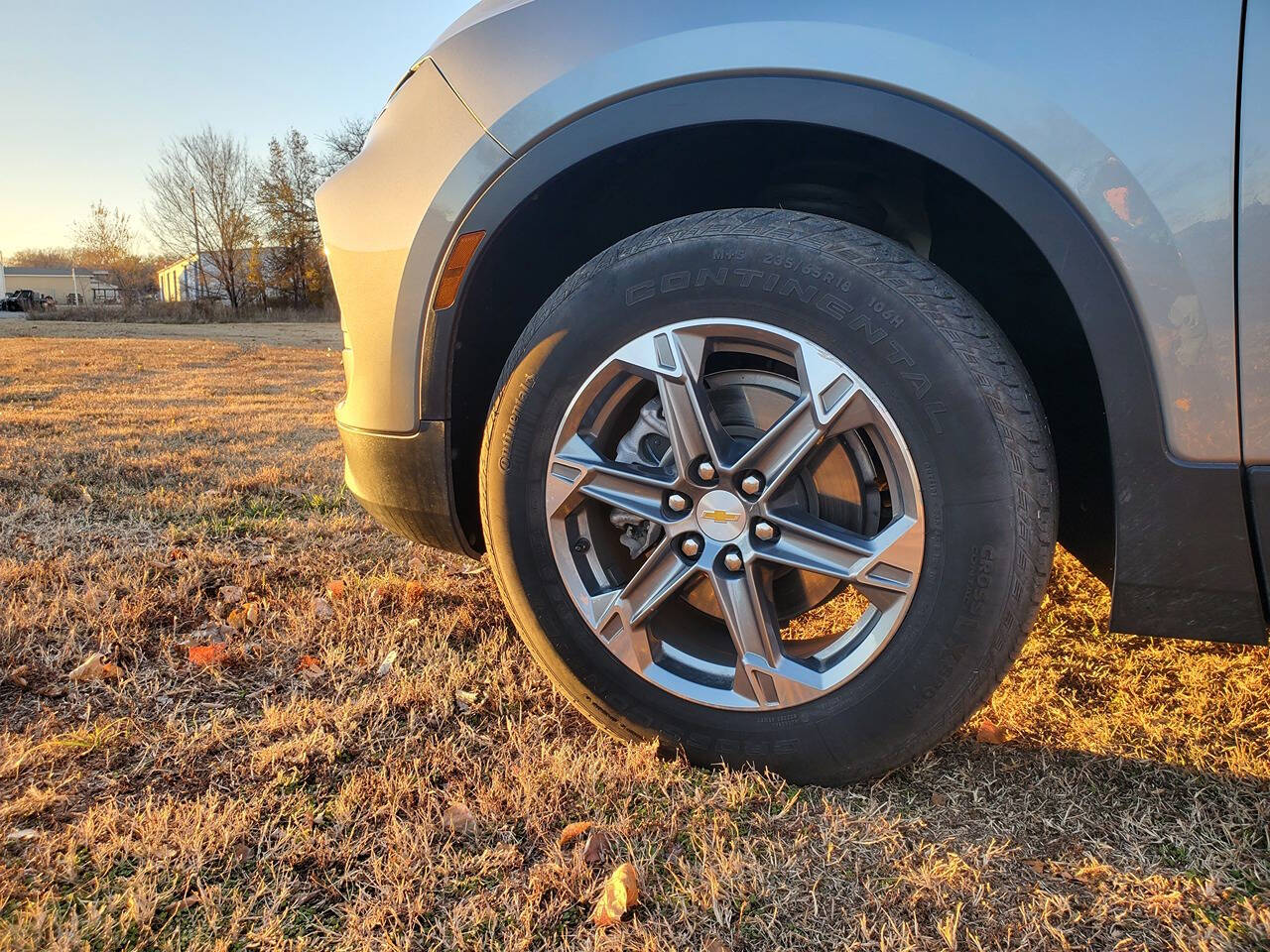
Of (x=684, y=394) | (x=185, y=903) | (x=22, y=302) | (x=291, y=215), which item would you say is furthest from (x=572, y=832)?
(x=22, y=302)

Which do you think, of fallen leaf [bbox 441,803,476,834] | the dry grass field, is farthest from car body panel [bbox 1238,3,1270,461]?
fallen leaf [bbox 441,803,476,834]

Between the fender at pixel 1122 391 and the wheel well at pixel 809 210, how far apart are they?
115 millimetres

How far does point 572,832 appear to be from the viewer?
154cm

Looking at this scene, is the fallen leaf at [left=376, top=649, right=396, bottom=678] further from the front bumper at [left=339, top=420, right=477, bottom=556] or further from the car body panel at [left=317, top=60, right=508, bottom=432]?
the car body panel at [left=317, top=60, right=508, bottom=432]

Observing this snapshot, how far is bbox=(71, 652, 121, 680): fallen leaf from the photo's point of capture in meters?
2.16

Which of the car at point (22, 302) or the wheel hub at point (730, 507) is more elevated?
the car at point (22, 302)

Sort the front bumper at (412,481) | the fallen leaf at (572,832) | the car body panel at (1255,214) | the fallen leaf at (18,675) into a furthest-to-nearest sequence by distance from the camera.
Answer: the fallen leaf at (18,675), the front bumper at (412,481), the fallen leaf at (572,832), the car body panel at (1255,214)

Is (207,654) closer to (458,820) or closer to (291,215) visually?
(458,820)

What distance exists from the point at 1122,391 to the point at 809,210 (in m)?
0.88

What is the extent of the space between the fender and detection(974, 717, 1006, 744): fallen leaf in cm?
48

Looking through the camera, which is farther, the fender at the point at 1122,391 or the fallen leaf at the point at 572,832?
the fallen leaf at the point at 572,832

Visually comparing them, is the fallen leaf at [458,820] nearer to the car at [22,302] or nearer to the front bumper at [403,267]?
the front bumper at [403,267]

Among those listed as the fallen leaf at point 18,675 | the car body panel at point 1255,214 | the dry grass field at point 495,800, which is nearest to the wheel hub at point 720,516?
the dry grass field at point 495,800

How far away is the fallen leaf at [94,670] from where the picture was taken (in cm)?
216
